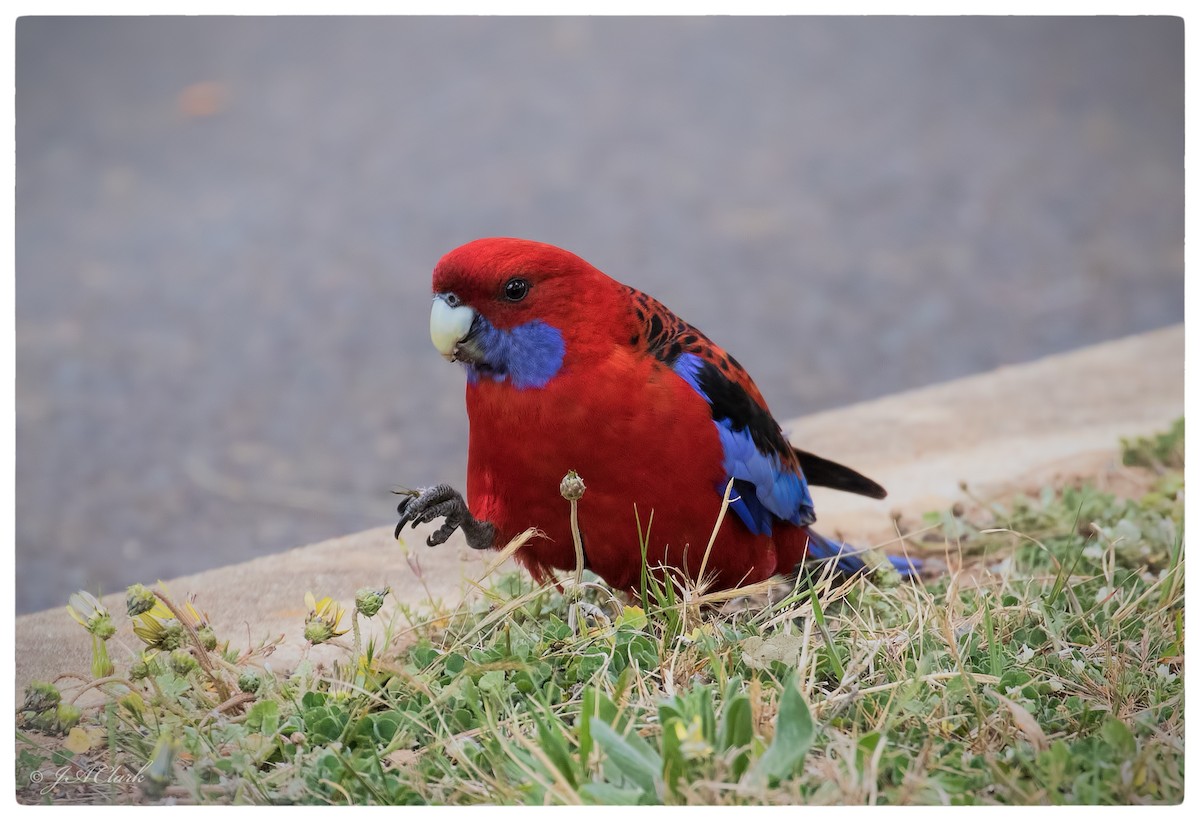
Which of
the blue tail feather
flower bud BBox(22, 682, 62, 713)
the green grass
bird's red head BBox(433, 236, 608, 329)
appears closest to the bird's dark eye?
bird's red head BBox(433, 236, 608, 329)

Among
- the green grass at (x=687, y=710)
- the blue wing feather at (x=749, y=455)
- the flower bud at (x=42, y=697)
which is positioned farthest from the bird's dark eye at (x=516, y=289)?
the flower bud at (x=42, y=697)

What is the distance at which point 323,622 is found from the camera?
1.72 m

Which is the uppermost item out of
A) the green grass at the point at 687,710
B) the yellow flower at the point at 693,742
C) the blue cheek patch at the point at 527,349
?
the blue cheek patch at the point at 527,349

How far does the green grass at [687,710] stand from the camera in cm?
145

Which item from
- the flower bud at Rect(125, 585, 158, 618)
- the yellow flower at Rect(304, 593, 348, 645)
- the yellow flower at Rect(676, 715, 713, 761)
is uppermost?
the flower bud at Rect(125, 585, 158, 618)

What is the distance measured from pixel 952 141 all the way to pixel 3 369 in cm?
329

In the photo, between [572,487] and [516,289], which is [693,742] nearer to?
[572,487]

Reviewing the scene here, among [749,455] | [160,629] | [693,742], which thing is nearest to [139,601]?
[160,629]

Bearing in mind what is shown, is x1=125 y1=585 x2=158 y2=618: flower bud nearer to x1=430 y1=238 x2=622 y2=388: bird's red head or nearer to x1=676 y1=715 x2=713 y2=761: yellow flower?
x1=430 y1=238 x2=622 y2=388: bird's red head

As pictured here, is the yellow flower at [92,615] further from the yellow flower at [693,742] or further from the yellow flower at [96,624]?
the yellow flower at [693,742]

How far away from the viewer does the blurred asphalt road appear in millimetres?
2471

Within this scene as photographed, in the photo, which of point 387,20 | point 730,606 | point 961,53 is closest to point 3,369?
point 387,20

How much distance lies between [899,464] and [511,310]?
1.52 meters
